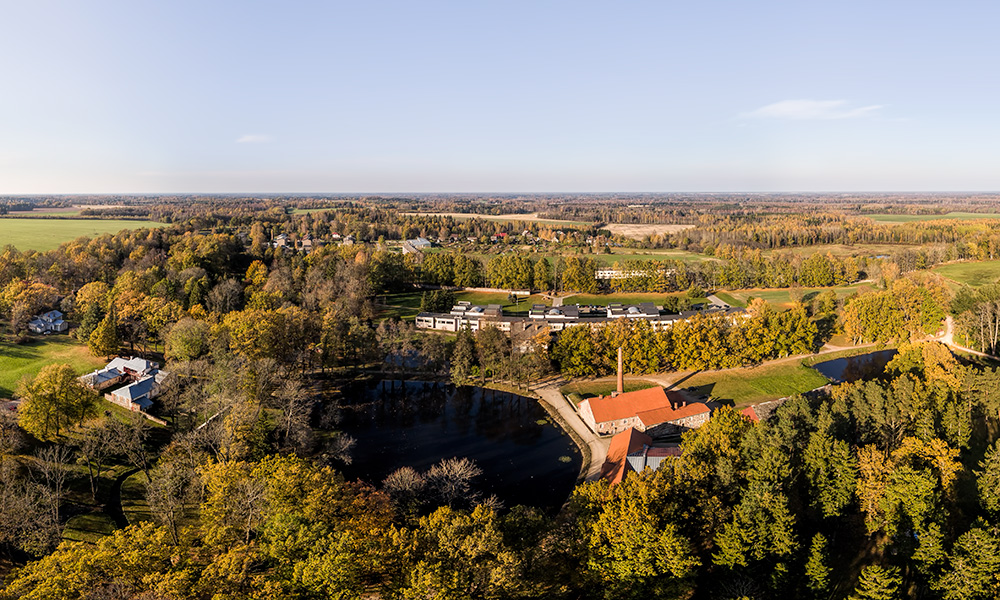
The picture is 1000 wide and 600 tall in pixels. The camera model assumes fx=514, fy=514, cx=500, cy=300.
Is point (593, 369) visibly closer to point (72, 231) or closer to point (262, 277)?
point (262, 277)

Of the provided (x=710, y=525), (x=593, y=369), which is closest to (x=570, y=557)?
(x=710, y=525)

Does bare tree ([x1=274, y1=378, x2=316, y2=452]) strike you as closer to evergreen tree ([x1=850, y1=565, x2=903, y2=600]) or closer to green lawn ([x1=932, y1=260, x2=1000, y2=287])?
evergreen tree ([x1=850, y1=565, x2=903, y2=600])

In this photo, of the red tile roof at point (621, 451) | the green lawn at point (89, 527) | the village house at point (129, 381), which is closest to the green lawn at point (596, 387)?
the red tile roof at point (621, 451)

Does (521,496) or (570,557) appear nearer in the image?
(570,557)

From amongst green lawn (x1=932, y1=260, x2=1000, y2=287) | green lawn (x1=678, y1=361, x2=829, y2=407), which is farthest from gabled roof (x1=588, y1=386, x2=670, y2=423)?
green lawn (x1=932, y1=260, x2=1000, y2=287)

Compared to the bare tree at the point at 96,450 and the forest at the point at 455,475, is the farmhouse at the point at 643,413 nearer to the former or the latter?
the forest at the point at 455,475
